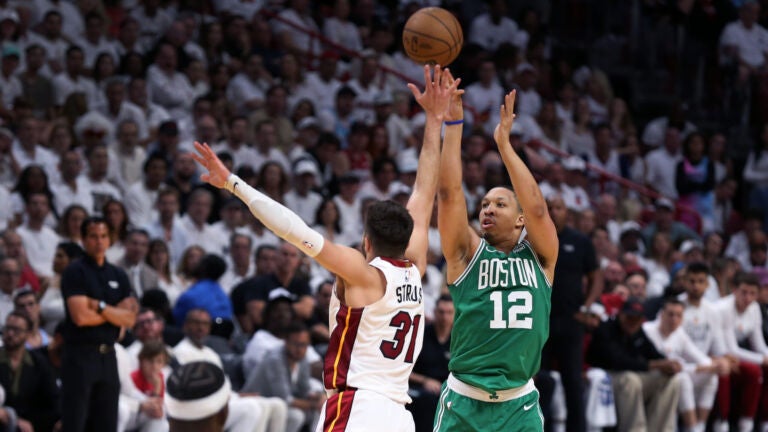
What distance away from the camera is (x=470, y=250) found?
648cm

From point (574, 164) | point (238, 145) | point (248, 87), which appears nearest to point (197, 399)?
point (238, 145)

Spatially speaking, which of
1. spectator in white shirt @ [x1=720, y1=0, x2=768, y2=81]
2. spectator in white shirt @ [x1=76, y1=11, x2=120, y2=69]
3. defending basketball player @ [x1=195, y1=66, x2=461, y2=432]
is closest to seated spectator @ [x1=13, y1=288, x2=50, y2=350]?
defending basketball player @ [x1=195, y1=66, x2=461, y2=432]

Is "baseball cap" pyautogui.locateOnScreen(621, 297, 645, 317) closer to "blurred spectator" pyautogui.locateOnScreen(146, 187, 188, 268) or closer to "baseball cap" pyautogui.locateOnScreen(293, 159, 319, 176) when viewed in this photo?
"baseball cap" pyautogui.locateOnScreen(293, 159, 319, 176)

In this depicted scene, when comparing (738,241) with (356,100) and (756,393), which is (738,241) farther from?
(356,100)

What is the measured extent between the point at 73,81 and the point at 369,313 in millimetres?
9005

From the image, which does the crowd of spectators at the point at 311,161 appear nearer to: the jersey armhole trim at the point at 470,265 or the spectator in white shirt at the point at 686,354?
the spectator in white shirt at the point at 686,354

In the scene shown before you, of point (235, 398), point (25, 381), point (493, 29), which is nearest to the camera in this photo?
point (25, 381)

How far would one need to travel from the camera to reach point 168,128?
507 inches

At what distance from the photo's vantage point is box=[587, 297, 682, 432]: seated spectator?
38.4 feet

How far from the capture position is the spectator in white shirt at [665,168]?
17.2m

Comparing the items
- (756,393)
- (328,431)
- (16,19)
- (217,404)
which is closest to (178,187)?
(16,19)

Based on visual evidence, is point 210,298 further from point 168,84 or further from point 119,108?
point 168,84

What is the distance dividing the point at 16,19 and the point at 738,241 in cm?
983

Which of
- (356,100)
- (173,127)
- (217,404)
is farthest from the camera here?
(356,100)
